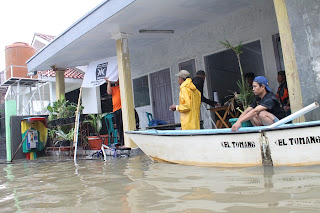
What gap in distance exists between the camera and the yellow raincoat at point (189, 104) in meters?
4.47

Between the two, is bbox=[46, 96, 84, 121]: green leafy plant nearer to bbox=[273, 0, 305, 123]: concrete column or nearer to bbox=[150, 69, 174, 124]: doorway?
bbox=[150, 69, 174, 124]: doorway

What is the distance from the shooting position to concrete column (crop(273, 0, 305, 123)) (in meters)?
3.59

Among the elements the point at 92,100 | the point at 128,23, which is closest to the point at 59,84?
the point at 92,100

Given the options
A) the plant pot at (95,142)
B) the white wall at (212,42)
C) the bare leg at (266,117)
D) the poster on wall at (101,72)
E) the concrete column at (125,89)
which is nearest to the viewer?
the bare leg at (266,117)

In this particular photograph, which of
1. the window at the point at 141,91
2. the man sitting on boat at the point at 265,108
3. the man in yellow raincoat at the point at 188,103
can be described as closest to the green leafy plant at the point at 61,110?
the window at the point at 141,91

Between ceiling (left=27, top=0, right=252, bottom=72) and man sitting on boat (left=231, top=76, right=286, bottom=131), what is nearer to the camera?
man sitting on boat (left=231, top=76, right=286, bottom=131)

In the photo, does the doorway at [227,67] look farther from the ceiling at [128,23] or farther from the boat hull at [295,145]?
the boat hull at [295,145]

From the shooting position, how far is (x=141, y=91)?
9.50 metres

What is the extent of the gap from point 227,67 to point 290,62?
16.3 ft

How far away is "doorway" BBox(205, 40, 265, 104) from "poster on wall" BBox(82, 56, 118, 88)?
2624 millimetres

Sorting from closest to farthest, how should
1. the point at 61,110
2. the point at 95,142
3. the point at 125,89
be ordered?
the point at 125,89
the point at 95,142
the point at 61,110

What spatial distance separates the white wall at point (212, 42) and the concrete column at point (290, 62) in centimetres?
255

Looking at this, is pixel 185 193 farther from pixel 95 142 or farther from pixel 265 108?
pixel 95 142

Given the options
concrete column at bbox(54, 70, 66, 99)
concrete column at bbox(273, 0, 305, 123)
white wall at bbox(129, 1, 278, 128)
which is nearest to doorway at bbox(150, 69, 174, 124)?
white wall at bbox(129, 1, 278, 128)
